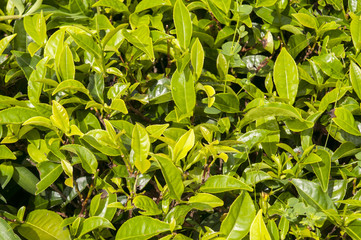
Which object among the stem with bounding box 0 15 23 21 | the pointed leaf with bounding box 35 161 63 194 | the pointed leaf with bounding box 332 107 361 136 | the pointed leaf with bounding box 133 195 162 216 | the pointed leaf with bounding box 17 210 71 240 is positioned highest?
the stem with bounding box 0 15 23 21

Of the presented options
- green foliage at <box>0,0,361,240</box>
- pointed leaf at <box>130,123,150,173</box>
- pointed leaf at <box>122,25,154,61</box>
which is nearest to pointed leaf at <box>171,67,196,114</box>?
green foliage at <box>0,0,361,240</box>

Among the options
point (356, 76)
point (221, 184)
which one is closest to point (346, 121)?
point (356, 76)

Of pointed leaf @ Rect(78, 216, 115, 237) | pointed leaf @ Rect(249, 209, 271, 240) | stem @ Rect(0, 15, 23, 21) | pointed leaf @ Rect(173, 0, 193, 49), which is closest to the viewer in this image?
pointed leaf @ Rect(249, 209, 271, 240)

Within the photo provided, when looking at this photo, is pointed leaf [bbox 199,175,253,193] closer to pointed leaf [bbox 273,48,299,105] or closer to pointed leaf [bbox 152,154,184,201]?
pointed leaf [bbox 152,154,184,201]

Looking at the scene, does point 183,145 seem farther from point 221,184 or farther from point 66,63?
point 66,63

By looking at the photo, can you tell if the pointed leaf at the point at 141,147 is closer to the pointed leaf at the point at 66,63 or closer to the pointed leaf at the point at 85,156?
the pointed leaf at the point at 85,156

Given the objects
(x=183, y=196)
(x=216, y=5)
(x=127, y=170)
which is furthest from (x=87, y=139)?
(x=216, y=5)

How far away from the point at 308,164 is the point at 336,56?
1.83 ft

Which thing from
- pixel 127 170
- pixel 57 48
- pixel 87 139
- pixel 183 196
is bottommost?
pixel 183 196

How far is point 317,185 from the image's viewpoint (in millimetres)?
1580

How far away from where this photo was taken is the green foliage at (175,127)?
149cm

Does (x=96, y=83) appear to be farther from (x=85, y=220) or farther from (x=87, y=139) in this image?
(x=85, y=220)

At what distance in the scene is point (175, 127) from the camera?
1700 mm

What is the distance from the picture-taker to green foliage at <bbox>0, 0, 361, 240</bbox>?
4.90 ft
